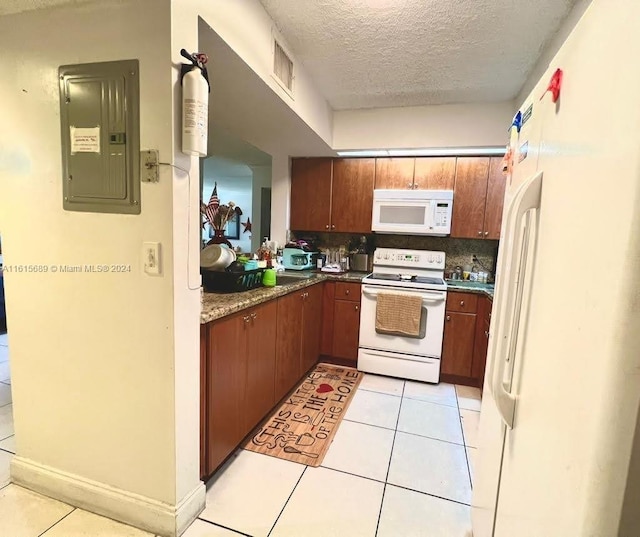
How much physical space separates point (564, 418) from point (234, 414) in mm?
1649

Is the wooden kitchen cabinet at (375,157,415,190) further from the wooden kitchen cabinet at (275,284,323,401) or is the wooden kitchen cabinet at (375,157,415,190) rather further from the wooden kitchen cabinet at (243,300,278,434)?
the wooden kitchen cabinet at (243,300,278,434)

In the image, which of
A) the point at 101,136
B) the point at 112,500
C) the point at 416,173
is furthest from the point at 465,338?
the point at 101,136

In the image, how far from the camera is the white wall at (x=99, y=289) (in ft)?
4.32

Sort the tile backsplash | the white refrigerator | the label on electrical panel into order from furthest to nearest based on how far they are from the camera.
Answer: the tile backsplash < the label on electrical panel < the white refrigerator

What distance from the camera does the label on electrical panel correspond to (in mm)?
1380

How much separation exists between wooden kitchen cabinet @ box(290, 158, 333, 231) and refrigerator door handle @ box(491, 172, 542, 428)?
274 centimetres

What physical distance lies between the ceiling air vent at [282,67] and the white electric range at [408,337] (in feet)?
5.81

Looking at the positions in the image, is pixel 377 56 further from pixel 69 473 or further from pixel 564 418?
pixel 69 473

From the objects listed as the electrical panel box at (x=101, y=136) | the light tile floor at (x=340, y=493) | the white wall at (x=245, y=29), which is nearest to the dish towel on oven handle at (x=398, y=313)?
the light tile floor at (x=340, y=493)

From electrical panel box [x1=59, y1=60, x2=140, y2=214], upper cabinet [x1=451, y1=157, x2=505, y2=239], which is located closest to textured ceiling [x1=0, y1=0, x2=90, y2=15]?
electrical panel box [x1=59, y1=60, x2=140, y2=214]

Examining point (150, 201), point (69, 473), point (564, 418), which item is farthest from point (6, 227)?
point (564, 418)

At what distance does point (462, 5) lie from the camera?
1714 mm

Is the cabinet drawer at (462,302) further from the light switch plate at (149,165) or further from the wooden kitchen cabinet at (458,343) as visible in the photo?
the light switch plate at (149,165)

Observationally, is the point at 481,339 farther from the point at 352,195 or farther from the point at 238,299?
the point at 238,299
